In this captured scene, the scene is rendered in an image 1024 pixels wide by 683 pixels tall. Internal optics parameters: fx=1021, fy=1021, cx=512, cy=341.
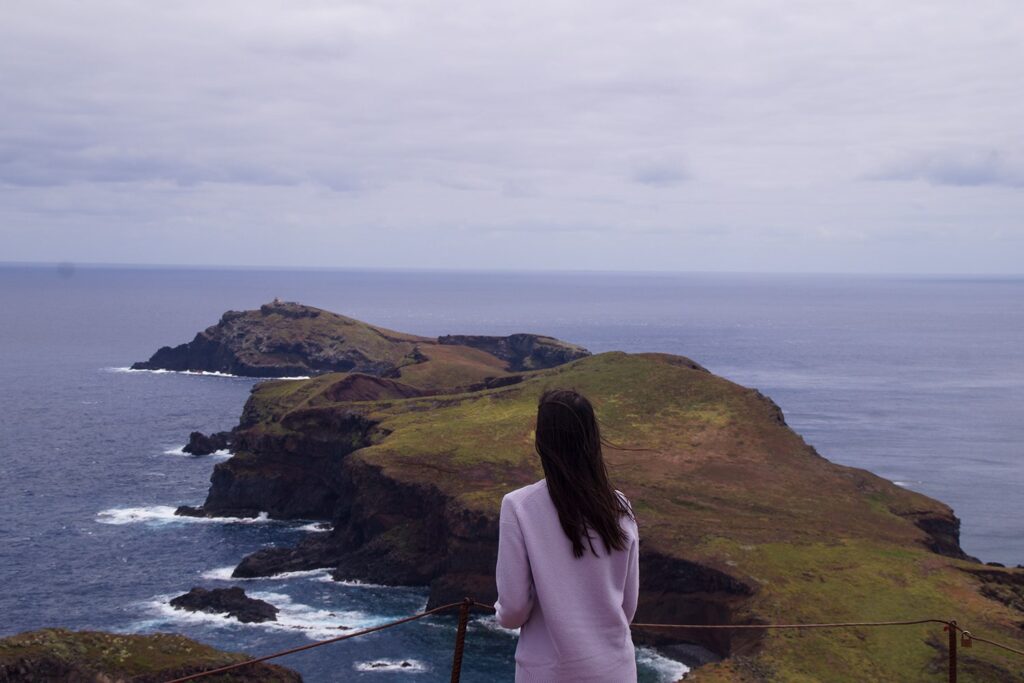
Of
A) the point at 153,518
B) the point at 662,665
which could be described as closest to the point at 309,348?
the point at 153,518

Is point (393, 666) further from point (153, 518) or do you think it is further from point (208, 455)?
point (208, 455)

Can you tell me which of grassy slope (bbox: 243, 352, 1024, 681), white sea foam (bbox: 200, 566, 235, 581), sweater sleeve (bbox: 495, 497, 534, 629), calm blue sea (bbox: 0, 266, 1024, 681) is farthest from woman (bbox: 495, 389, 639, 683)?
white sea foam (bbox: 200, 566, 235, 581)

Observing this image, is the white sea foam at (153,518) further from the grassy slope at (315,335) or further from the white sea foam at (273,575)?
the grassy slope at (315,335)

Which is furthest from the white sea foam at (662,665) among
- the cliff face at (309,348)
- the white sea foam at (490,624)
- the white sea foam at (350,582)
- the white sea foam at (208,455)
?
the cliff face at (309,348)

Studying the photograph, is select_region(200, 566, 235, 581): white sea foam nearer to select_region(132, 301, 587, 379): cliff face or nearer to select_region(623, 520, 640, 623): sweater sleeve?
select_region(623, 520, 640, 623): sweater sleeve

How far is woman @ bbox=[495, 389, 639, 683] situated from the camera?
718cm

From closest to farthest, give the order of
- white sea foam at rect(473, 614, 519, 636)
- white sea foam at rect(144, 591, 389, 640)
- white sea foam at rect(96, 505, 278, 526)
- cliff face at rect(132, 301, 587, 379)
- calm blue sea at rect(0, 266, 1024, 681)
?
calm blue sea at rect(0, 266, 1024, 681), white sea foam at rect(144, 591, 389, 640), white sea foam at rect(473, 614, 519, 636), white sea foam at rect(96, 505, 278, 526), cliff face at rect(132, 301, 587, 379)

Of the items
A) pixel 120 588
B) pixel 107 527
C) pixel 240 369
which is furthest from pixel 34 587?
pixel 240 369

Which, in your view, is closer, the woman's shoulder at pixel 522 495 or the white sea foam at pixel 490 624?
the woman's shoulder at pixel 522 495

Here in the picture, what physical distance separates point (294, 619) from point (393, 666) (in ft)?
33.7

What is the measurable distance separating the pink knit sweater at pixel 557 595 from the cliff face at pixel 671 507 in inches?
1560

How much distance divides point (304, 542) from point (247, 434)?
2037cm

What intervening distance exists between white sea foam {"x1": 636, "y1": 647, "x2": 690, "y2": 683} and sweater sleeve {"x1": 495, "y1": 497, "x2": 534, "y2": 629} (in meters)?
48.5

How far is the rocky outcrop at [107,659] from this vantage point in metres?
40.3
